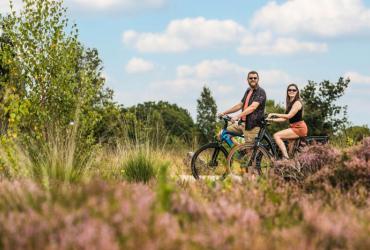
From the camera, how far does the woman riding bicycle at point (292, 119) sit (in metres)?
9.99

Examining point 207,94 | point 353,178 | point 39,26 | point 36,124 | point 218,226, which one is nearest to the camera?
point 218,226

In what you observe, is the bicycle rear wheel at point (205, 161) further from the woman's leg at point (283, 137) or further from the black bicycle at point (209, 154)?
the woman's leg at point (283, 137)

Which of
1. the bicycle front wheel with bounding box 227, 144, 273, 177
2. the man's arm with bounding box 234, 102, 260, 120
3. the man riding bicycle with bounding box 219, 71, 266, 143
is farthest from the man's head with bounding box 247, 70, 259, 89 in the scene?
the bicycle front wheel with bounding box 227, 144, 273, 177

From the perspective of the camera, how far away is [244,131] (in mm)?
10602

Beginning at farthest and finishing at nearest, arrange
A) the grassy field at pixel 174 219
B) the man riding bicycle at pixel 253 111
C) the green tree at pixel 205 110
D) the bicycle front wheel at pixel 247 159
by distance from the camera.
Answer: the green tree at pixel 205 110
the man riding bicycle at pixel 253 111
the bicycle front wheel at pixel 247 159
the grassy field at pixel 174 219

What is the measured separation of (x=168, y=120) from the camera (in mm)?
79500

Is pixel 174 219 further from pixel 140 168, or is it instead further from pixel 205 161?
pixel 205 161

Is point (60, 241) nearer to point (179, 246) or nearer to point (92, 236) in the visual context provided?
point (92, 236)

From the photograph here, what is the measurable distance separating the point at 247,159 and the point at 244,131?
2.44ft

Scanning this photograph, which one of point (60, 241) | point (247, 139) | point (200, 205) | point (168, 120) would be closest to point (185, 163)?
point (247, 139)

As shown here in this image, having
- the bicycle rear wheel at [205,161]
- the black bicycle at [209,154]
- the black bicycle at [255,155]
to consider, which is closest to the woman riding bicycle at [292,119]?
the black bicycle at [255,155]

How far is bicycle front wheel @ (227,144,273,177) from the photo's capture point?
9.96 m

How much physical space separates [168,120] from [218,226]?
7558cm

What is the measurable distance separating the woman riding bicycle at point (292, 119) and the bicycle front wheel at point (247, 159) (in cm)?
32
